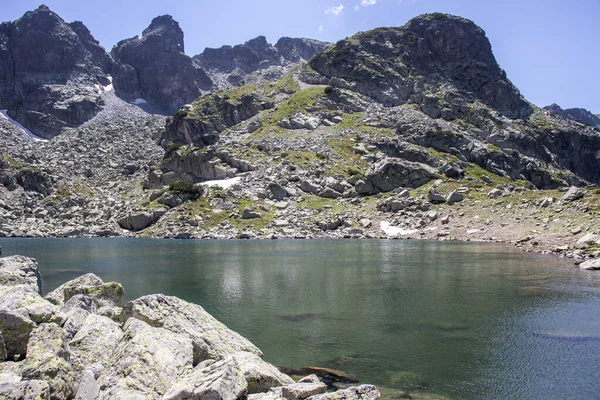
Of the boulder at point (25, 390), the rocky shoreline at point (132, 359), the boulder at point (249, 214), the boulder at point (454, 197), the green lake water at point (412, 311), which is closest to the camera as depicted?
the boulder at point (25, 390)

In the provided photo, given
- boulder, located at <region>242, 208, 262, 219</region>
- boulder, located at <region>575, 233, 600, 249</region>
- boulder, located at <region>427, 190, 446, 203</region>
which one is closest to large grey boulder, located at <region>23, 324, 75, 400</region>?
boulder, located at <region>575, 233, 600, 249</region>

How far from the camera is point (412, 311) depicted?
30562 mm

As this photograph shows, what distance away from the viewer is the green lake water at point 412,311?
1950cm

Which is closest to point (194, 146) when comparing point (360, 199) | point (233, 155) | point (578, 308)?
point (233, 155)

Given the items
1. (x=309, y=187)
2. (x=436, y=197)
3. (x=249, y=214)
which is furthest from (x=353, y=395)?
(x=309, y=187)

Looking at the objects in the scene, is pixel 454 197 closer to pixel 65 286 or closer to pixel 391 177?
pixel 391 177

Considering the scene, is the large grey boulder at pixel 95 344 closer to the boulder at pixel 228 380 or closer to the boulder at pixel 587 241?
the boulder at pixel 228 380

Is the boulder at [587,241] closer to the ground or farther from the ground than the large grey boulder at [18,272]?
closer to the ground

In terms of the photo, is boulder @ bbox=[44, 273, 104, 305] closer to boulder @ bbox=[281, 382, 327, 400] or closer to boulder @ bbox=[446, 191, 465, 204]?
boulder @ bbox=[281, 382, 327, 400]

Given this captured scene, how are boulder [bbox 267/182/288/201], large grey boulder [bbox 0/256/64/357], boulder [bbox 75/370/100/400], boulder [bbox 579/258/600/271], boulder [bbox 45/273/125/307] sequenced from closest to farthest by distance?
boulder [bbox 75/370/100/400] < large grey boulder [bbox 0/256/64/357] < boulder [bbox 45/273/125/307] < boulder [bbox 579/258/600/271] < boulder [bbox 267/182/288/201]

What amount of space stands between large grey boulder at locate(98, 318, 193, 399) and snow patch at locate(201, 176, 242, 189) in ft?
370

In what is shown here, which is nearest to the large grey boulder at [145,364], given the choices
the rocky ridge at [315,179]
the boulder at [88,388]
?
the boulder at [88,388]

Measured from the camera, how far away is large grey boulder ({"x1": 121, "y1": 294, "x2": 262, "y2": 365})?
16.7 m

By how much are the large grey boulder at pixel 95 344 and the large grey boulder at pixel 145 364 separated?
36 cm
